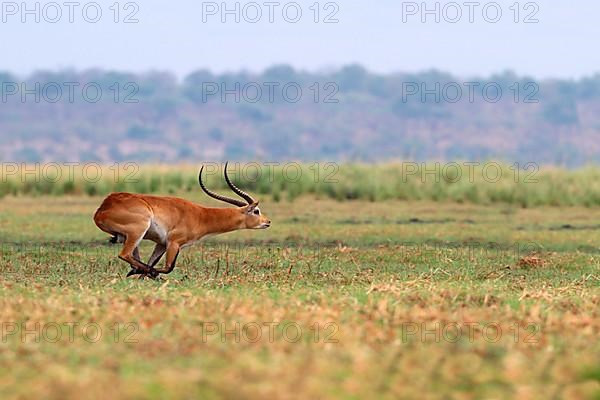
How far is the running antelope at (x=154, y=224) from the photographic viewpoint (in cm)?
1198

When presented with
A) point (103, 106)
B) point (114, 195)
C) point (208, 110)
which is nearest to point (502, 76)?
point (208, 110)

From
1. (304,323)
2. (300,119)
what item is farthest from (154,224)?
(300,119)

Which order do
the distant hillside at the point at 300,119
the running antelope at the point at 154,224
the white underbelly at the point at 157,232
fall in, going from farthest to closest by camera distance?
1. the distant hillside at the point at 300,119
2. the white underbelly at the point at 157,232
3. the running antelope at the point at 154,224

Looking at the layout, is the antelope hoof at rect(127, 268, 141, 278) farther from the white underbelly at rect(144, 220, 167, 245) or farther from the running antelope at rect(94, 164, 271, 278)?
the white underbelly at rect(144, 220, 167, 245)

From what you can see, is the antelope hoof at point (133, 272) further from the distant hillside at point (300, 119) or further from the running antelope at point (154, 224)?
the distant hillside at point (300, 119)

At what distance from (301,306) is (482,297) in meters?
1.54

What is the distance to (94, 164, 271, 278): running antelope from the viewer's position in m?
12.0

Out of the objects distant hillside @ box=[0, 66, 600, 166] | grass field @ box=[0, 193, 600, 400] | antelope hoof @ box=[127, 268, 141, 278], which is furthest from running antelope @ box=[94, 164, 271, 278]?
distant hillside @ box=[0, 66, 600, 166]

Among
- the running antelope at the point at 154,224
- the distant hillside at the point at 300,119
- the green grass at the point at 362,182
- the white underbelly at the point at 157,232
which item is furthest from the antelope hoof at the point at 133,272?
the distant hillside at the point at 300,119

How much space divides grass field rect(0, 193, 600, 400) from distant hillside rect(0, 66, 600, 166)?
80.5 m

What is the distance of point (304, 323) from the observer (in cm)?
818

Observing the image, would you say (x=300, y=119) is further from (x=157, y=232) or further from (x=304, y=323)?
(x=304, y=323)

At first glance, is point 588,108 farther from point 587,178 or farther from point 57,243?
point 57,243

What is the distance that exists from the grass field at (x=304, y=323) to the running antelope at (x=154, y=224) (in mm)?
288
